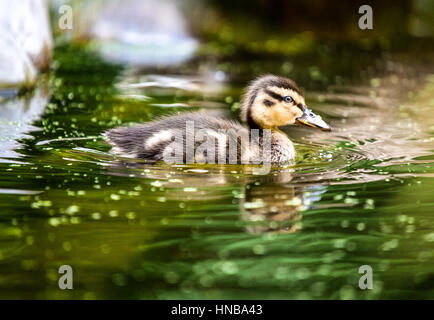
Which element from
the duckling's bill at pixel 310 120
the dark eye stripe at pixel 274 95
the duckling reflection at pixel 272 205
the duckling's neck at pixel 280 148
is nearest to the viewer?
the duckling reflection at pixel 272 205

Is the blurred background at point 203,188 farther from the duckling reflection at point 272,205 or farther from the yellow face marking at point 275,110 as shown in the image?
the yellow face marking at point 275,110

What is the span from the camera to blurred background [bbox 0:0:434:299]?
3.02 meters

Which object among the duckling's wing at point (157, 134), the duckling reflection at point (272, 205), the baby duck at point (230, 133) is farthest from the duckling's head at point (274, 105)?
the duckling reflection at point (272, 205)

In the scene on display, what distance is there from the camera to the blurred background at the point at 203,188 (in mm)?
3020

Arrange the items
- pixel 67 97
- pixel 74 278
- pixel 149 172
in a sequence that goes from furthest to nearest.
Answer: pixel 67 97 → pixel 149 172 → pixel 74 278

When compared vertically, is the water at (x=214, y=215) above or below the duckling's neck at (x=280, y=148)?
below

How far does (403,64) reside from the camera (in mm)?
8859

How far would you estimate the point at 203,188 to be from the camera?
4102 mm

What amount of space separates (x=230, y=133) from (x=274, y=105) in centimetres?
44

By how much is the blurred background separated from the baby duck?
0.11 metres
